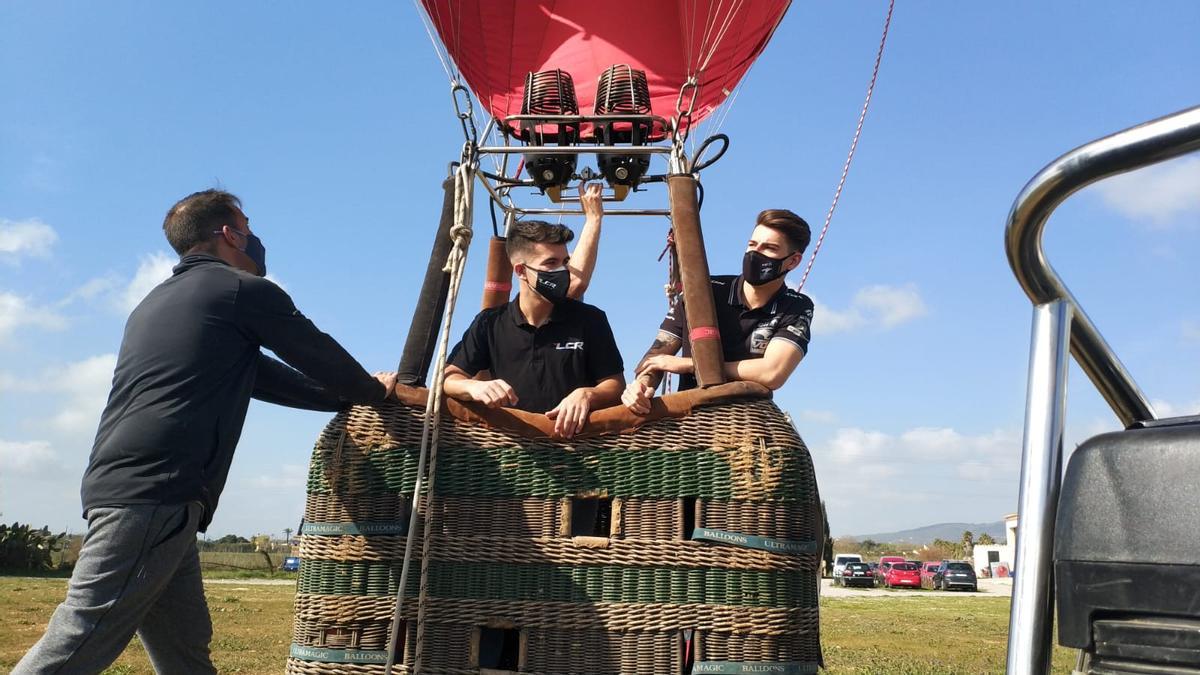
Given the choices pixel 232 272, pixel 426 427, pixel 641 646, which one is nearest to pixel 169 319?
pixel 232 272

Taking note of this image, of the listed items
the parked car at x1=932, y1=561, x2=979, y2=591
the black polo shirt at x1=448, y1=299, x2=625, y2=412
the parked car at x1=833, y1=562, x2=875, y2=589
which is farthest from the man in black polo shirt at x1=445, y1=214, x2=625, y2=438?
the parked car at x1=833, y1=562, x2=875, y2=589

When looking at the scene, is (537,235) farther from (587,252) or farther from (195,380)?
(195,380)

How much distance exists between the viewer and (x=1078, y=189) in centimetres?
96

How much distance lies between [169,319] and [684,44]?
11.7ft

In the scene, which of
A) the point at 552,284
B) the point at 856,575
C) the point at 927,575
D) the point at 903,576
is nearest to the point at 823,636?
the point at 552,284

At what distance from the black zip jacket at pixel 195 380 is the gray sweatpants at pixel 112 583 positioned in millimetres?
46

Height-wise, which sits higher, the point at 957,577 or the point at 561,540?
the point at 957,577

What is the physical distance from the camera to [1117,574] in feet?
2.83

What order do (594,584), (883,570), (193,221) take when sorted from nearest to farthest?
(594,584) → (193,221) → (883,570)

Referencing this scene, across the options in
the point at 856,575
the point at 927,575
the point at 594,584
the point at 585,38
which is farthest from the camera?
the point at 927,575

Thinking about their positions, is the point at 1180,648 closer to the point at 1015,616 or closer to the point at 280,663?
the point at 1015,616

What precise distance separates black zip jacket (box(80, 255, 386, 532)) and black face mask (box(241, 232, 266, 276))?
24cm

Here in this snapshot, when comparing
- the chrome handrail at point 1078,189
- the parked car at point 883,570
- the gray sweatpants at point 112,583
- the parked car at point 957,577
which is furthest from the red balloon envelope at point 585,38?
the parked car at point 883,570

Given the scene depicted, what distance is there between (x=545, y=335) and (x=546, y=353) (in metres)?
0.07
